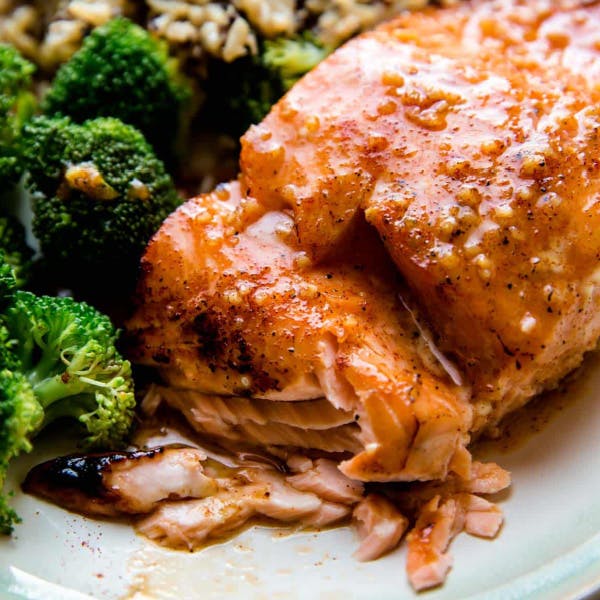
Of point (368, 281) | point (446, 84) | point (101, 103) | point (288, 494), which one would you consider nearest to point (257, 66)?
point (101, 103)

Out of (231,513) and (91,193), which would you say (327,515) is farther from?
(91,193)

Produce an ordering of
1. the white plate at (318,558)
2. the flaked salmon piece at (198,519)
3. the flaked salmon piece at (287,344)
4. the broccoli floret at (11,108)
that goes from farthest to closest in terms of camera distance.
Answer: the broccoli floret at (11,108) → the flaked salmon piece at (198,519) → the flaked salmon piece at (287,344) → the white plate at (318,558)

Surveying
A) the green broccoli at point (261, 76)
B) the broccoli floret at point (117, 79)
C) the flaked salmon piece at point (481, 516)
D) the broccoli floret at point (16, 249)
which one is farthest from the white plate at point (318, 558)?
the green broccoli at point (261, 76)

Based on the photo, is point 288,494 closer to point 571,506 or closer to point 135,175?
point 571,506

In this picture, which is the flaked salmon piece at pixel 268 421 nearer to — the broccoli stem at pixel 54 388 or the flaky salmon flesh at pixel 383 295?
the flaky salmon flesh at pixel 383 295

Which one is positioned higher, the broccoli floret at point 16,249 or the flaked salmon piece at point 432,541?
the flaked salmon piece at point 432,541

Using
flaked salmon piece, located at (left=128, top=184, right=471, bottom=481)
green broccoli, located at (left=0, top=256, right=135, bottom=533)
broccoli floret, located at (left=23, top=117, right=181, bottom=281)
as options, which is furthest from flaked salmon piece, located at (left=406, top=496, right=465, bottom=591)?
broccoli floret, located at (left=23, top=117, right=181, bottom=281)
